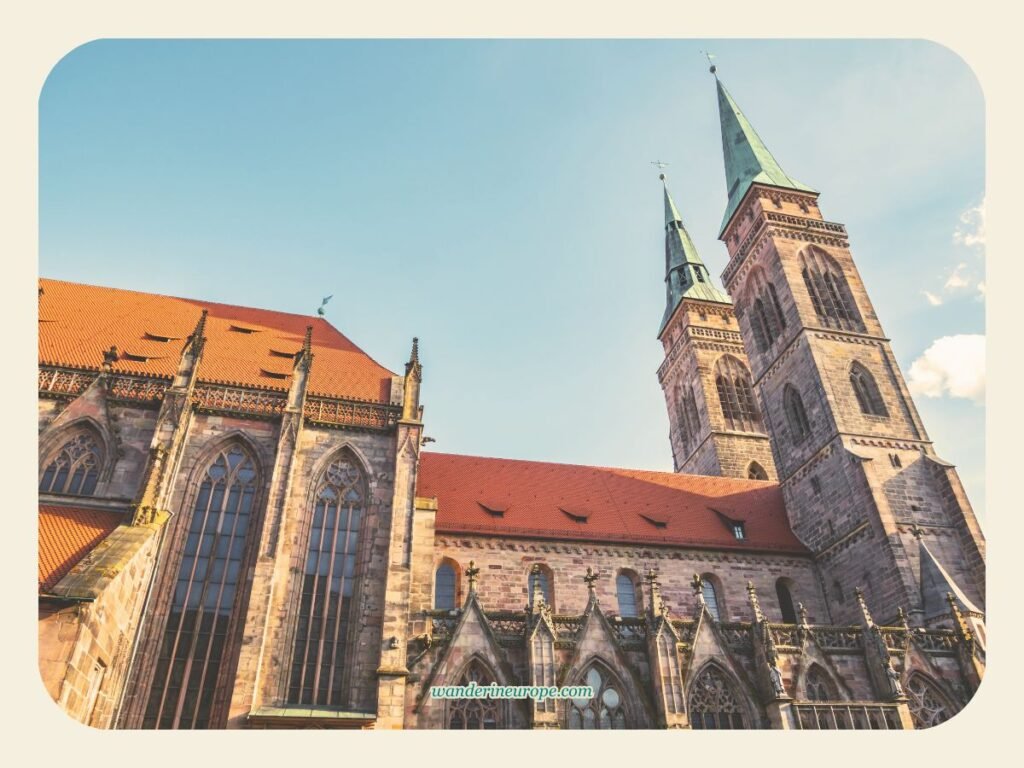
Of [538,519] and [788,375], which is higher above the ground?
[788,375]

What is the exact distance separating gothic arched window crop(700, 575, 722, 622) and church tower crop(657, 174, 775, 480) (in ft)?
34.0

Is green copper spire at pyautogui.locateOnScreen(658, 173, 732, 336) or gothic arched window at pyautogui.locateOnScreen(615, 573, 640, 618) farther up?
green copper spire at pyautogui.locateOnScreen(658, 173, 732, 336)

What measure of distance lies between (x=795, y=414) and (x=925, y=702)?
1051 centimetres

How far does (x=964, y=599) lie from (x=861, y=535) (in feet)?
10.1

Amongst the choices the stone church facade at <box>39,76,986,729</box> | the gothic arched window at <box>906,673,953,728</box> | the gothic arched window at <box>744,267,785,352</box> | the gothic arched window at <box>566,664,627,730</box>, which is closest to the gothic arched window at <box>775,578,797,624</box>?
the stone church facade at <box>39,76,986,729</box>

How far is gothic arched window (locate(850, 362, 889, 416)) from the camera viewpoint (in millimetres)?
22141

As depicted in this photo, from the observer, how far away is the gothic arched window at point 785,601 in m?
20.0

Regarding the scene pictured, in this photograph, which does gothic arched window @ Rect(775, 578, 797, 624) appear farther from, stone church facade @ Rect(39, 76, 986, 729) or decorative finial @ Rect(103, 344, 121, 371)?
decorative finial @ Rect(103, 344, 121, 371)

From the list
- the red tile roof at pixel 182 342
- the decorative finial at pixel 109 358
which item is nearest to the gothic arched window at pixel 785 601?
the red tile roof at pixel 182 342

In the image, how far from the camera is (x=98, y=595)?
990 centimetres

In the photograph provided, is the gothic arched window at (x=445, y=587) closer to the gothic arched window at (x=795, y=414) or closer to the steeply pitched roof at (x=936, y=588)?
the steeply pitched roof at (x=936, y=588)

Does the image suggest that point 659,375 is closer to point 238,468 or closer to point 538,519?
point 538,519

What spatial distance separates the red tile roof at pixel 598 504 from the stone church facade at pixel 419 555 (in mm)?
114

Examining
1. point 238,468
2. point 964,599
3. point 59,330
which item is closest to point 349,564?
point 238,468
